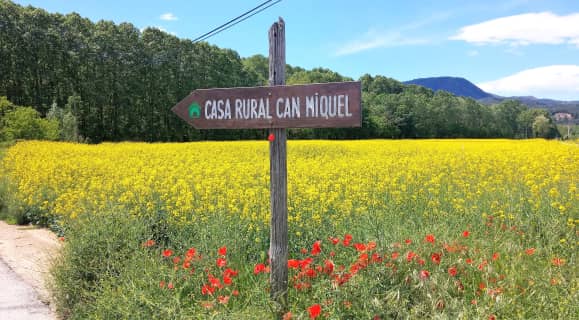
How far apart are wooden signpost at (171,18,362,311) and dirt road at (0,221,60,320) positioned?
7.62 ft

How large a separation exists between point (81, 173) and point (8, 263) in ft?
14.2

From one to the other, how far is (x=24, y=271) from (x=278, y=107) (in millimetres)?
4325

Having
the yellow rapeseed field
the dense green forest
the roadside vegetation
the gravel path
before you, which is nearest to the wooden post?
the roadside vegetation

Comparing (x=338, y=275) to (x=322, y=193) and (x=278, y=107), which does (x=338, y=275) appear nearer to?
(x=278, y=107)

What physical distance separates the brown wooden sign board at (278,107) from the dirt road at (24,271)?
7.72 feet

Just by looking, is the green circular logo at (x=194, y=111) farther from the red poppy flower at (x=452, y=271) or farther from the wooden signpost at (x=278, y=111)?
the red poppy flower at (x=452, y=271)

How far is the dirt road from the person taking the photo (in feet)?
13.6

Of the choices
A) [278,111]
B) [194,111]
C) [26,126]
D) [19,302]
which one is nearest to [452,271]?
[278,111]

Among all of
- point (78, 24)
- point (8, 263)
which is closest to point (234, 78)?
point (78, 24)

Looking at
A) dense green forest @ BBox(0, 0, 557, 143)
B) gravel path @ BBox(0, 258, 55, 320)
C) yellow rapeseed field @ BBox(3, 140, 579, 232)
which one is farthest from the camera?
dense green forest @ BBox(0, 0, 557, 143)

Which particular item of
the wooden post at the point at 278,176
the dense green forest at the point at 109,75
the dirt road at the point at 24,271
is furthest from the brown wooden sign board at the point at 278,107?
the dense green forest at the point at 109,75

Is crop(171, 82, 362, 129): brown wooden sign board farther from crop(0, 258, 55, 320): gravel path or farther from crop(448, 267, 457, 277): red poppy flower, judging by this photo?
crop(0, 258, 55, 320): gravel path

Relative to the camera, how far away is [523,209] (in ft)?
18.0

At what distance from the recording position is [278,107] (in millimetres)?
3148
